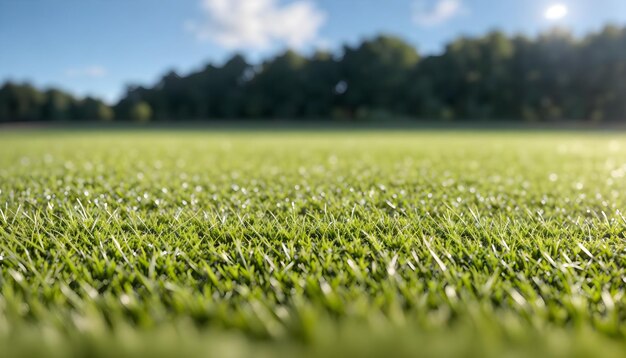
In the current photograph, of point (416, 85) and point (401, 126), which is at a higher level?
point (416, 85)

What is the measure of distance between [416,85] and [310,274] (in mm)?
49456

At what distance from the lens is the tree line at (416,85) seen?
4375cm

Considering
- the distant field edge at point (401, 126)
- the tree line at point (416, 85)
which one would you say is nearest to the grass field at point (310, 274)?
the distant field edge at point (401, 126)

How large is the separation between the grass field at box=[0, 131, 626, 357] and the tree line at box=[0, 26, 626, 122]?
39.8 metres

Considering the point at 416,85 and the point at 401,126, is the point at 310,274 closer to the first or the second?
the point at 401,126

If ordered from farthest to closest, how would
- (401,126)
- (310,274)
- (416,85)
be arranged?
(416,85) → (401,126) → (310,274)

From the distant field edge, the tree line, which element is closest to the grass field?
the distant field edge

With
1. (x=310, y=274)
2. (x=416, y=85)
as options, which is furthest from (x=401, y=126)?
(x=310, y=274)

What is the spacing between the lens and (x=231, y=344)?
0.89m

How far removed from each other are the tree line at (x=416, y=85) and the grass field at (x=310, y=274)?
131 feet

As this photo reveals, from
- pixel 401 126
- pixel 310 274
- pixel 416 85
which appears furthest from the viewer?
pixel 416 85

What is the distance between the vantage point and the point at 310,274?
5.57ft

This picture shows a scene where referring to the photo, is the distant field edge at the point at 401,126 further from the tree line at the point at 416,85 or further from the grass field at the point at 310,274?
the grass field at the point at 310,274

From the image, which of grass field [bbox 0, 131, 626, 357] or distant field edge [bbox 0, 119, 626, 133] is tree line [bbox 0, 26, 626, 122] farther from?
grass field [bbox 0, 131, 626, 357]
